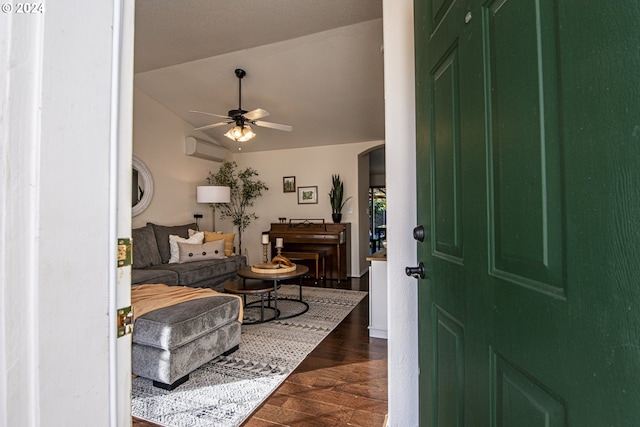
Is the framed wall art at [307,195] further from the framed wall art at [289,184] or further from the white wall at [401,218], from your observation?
the white wall at [401,218]

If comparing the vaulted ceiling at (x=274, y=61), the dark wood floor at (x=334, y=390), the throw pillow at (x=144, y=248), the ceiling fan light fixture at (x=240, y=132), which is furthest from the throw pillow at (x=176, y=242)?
the dark wood floor at (x=334, y=390)

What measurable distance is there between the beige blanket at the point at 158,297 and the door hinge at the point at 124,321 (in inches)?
68.5

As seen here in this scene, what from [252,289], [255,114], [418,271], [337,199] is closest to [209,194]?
[255,114]

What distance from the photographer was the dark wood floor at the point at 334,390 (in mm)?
1611

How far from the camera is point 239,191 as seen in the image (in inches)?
237

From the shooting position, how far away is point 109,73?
51 centimetres

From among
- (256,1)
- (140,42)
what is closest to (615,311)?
(256,1)

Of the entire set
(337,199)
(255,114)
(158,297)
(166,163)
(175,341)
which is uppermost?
(255,114)

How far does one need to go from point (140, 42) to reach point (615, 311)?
4.25 meters

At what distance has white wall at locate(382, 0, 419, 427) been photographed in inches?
54.1

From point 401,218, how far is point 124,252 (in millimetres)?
1122

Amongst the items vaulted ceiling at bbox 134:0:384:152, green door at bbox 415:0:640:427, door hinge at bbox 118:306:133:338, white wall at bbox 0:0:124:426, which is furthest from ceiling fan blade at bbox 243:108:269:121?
door hinge at bbox 118:306:133:338

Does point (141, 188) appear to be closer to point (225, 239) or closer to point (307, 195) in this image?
point (225, 239)

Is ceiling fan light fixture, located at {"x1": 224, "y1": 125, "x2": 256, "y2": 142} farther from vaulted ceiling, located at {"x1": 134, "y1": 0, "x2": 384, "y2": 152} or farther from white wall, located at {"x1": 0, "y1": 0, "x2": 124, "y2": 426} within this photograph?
white wall, located at {"x1": 0, "y1": 0, "x2": 124, "y2": 426}
